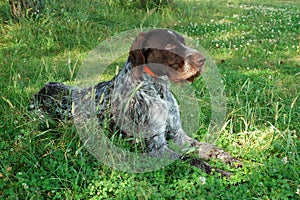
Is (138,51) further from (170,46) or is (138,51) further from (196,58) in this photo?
(196,58)

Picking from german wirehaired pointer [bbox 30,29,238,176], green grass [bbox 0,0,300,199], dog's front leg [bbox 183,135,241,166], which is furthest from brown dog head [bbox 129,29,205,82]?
green grass [bbox 0,0,300,199]

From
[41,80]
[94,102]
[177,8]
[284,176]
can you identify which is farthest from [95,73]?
[177,8]

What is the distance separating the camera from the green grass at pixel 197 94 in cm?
388

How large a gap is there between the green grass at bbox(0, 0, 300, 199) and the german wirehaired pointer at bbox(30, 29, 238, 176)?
0.36m

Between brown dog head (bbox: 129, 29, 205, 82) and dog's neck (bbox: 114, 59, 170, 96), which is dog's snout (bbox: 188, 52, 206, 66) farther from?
dog's neck (bbox: 114, 59, 170, 96)

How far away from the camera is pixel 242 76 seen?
7031 millimetres

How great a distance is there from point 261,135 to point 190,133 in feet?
3.00

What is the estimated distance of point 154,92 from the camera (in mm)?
4559

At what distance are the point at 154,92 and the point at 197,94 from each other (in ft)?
5.77

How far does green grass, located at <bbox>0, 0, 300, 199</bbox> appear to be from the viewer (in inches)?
153

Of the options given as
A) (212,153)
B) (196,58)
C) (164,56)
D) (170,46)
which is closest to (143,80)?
(164,56)

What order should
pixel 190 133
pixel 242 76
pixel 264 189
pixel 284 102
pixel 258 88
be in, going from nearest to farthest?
1. pixel 264 189
2. pixel 190 133
3. pixel 284 102
4. pixel 258 88
5. pixel 242 76

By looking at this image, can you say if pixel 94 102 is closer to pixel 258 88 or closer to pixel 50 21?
pixel 258 88

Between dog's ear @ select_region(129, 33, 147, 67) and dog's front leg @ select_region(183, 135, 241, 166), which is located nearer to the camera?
dog's ear @ select_region(129, 33, 147, 67)
